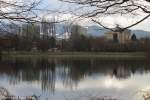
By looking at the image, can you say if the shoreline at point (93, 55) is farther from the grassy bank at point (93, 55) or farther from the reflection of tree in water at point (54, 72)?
the reflection of tree in water at point (54, 72)

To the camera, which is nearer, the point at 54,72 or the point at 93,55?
the point at 54,72

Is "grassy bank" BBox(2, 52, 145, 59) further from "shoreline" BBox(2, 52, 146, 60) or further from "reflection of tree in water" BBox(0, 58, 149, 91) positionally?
"reflection of tree in water" BBox(0, 58, 149, 91)

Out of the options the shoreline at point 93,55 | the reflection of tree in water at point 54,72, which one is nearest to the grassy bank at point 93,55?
the shoreline at point 93,55

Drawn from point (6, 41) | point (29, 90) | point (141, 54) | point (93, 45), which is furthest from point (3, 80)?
point (93, 45)

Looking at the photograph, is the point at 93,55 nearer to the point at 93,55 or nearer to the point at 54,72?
the point at 93,55

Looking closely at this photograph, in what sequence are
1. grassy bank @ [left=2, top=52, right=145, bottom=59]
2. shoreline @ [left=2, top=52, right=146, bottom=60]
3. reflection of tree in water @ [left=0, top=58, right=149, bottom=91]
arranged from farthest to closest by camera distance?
1. grassy bank @ [left=2, top=52, right=145, bottom=59]
2. shoreline @ [left=2, top=52, right=146, bottom=60]
3. reflection of tree in water @ [left=0, top=58, right=149, bottom=91]

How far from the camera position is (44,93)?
1986 centimetres

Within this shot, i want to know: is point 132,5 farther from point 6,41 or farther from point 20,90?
point 20,90

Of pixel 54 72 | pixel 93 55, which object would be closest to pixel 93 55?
pixel 93 55

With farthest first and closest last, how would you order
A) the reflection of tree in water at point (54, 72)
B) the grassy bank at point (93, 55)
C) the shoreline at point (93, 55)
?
1. the grassy bank at point (93, 55)
2. the shoreline at point (93, 55)
3. the reflection of tree in water at point (54, 72)

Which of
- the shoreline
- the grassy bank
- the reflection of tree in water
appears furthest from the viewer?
the grassy bank

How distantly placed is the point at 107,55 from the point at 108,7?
5086 centimetres

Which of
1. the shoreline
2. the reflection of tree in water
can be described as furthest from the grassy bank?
the reflection of tree in water

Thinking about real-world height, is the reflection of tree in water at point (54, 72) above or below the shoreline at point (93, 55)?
above
